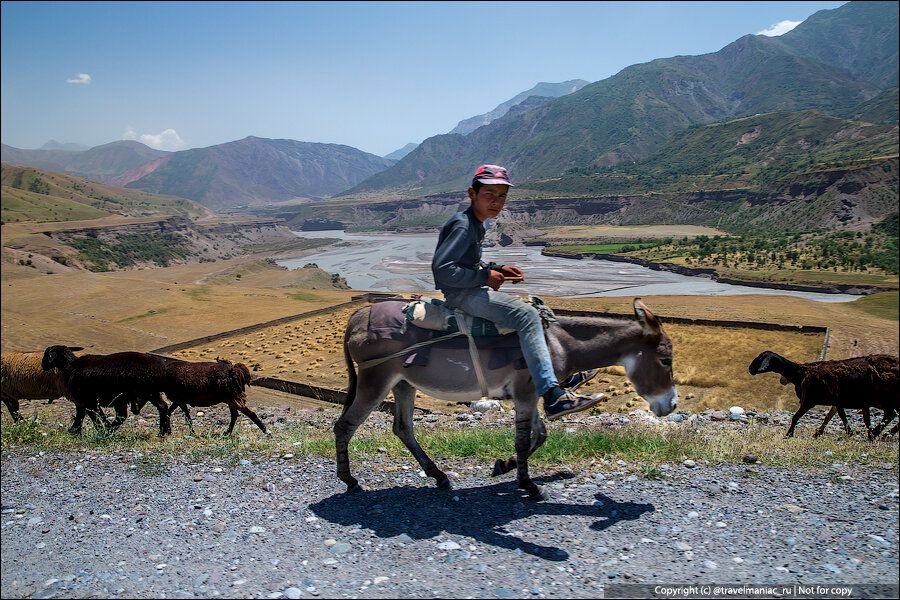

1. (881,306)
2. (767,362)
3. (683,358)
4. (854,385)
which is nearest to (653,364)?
(854,385)

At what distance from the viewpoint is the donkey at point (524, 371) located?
6250mm

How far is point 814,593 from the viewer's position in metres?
4.04

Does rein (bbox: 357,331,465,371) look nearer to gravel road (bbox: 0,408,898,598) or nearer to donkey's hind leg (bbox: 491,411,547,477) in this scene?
donkey's hind leg (bbox: 491,411,547,477)

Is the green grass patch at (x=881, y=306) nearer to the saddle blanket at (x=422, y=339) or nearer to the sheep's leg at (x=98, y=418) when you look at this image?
the saddle blanket at (x=422, y=339)

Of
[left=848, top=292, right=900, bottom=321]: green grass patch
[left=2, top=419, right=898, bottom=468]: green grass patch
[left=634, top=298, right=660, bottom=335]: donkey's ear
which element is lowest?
[left=848, top=292, right=900, bottom=321]: green grass patch

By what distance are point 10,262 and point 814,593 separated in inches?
3288

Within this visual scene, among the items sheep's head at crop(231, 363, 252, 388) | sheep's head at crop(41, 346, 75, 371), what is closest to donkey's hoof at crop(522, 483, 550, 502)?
sheep's head at crop(41, 346, 75, 371)

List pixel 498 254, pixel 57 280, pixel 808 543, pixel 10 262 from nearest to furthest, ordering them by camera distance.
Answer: pixel 808 543
pixel 57 280
pixel 10 262
pixel 498 254

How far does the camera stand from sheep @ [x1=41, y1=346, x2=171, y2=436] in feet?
36.2

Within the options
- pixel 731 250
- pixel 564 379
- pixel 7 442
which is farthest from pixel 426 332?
pixel 731 250

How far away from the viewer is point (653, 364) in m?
6.40

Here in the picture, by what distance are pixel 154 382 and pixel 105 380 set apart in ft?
3.02

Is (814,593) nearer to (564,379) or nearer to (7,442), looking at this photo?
(564,379)

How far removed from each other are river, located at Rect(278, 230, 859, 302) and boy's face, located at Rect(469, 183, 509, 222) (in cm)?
4416
